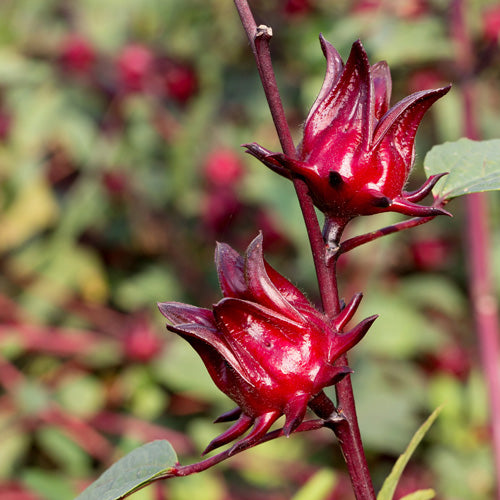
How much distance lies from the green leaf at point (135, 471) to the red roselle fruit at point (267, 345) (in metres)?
0.04

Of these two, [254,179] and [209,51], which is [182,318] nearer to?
[254,179]

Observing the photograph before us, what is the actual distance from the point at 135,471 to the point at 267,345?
11 cm

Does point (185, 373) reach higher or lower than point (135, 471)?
lower

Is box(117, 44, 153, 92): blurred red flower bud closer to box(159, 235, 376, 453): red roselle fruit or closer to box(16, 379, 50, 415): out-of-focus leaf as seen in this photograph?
box(16, 379, 50, 415): out-of-focus leaf

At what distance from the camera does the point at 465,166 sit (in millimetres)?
417

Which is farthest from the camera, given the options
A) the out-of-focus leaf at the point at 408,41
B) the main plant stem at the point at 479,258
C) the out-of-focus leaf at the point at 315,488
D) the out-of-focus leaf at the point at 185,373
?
the out-of-focus leaf at the point at 185,373

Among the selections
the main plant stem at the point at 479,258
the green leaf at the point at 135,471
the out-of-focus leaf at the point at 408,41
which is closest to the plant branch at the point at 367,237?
the green leaf at the point at 135,471

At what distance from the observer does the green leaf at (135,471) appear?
1.15ft

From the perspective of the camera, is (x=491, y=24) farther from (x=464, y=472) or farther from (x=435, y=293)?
(x=464, y=472)

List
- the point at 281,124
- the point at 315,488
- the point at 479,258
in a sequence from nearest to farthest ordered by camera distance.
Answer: the point at 281,124
the point at 315,488
the point at 479,258

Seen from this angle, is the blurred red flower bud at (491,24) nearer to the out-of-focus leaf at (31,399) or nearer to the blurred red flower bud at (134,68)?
the blurred red flower bud at (134,68)

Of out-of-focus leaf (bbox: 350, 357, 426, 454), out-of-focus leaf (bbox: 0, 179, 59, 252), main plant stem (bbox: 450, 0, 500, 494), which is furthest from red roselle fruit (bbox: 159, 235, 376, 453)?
out-of-focus leaf (bbox: 0, 179, 59, 252)

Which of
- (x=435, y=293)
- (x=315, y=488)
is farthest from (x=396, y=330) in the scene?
(x=315, y=488)

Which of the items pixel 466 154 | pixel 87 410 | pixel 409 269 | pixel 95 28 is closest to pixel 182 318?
pixel 466 154
